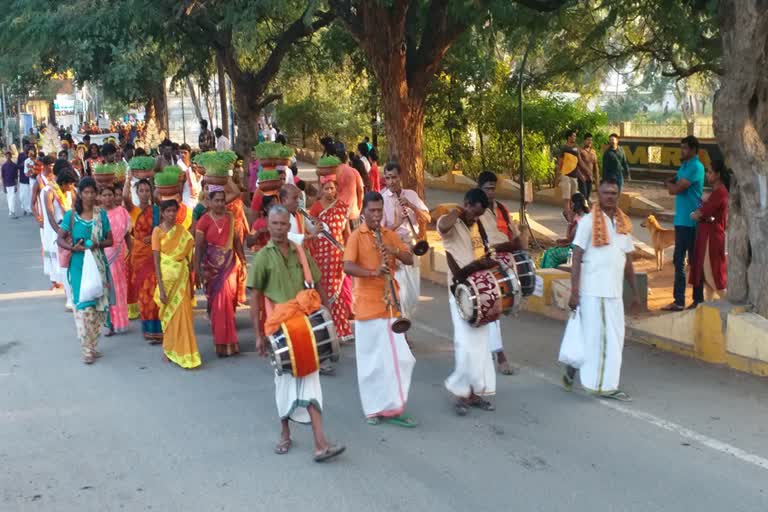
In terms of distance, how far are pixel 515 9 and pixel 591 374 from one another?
5.98 meters

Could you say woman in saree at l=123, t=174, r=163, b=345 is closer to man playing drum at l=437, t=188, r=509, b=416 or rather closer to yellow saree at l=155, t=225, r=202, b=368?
yellow saree at l=155, t=225, r=202, b=368

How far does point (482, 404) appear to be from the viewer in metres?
7.27

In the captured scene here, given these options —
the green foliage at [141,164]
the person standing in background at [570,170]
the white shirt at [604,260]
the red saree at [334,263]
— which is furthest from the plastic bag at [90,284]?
the person standing in background at [570,170]

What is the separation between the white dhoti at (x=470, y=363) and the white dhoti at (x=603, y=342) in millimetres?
830

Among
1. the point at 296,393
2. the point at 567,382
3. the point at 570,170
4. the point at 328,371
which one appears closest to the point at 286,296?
the point at 296,393

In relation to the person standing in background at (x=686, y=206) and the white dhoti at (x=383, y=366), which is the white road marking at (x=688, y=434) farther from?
the person standing in background at (x=686, y=206)

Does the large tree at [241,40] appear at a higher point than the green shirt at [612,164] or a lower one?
higher

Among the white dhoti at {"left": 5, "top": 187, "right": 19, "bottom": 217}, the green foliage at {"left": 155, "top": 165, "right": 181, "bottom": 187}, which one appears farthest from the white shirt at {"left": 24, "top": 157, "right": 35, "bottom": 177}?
the green foliage at {"left": 155, "top": 165, "right": 181, "bottom": 187}

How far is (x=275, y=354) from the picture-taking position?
6023mm

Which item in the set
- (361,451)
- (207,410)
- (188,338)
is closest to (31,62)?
(188,338)

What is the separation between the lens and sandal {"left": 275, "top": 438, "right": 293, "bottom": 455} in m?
6.43

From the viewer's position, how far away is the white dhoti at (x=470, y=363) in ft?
23.2

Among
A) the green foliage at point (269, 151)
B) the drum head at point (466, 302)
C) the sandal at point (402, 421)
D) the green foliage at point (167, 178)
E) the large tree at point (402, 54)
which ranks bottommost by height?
the sandal at point (402, 421)

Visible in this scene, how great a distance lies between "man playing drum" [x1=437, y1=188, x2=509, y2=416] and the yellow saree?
2.84 meters
